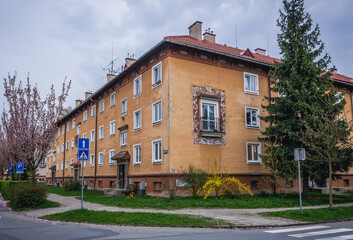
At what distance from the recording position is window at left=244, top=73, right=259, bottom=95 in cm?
2344

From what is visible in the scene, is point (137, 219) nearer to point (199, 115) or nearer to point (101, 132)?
point (199, 115)

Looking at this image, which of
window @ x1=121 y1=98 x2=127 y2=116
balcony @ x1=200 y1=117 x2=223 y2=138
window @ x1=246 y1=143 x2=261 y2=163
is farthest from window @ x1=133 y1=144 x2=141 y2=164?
window @ x1=246 y1=143 x2=261 y2=163

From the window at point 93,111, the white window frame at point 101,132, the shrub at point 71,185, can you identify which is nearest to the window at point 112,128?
the white window frame at point 101,132

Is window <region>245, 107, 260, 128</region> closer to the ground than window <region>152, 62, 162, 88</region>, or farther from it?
closer to the ground

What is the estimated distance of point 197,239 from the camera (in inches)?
307

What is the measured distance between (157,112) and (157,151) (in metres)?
2.66

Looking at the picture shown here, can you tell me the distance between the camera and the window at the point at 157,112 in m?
21.1

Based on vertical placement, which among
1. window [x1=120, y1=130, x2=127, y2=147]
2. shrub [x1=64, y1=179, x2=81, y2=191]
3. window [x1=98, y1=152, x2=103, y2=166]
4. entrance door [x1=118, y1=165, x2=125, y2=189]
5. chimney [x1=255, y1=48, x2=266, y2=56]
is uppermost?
chimney [x1=255, y1=48, x2=266, y2=56]

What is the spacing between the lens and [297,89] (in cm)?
1948

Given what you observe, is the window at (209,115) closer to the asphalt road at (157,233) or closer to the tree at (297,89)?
the tree at (297,89)

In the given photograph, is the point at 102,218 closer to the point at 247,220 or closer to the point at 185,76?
the point at 247,220

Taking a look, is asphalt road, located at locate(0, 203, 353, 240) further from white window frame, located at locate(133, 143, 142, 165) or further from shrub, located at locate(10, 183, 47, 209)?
white window frame, located at locate(133, 143, 142, 165)

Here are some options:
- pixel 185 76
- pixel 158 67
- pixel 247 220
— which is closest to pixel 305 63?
pixel 185 76

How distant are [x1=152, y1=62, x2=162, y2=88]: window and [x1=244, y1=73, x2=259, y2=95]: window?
6.53 meters
